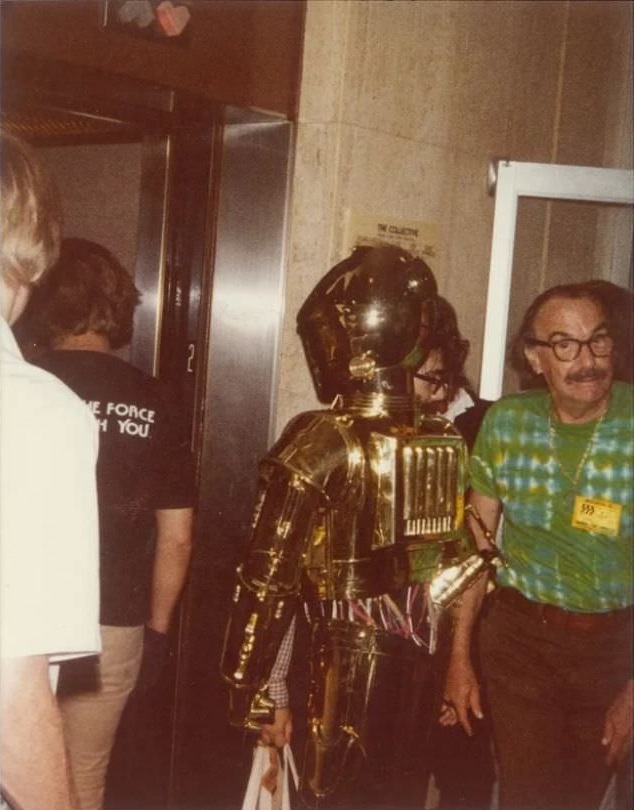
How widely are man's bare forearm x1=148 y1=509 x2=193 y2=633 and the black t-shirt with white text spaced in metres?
0.04

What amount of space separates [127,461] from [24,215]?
0.94 metres

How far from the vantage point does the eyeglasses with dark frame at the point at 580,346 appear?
2170 millimetres

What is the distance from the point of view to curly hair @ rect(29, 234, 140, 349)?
2055mm

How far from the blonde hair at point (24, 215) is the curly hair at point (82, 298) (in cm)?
84

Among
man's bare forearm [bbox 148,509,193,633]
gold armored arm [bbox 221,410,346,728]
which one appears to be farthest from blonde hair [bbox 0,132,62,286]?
man's bare forearm [bbox 148,509,193,633]

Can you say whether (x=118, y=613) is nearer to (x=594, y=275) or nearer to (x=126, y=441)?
(x=126, y=441)

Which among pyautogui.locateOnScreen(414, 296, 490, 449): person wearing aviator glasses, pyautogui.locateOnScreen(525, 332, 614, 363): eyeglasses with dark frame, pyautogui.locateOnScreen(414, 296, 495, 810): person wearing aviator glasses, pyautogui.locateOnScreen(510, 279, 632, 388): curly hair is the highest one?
pyautogui.locateOnScreen(510, 279, 632, 388): curly hair

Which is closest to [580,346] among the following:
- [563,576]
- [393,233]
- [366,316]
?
[563,576]

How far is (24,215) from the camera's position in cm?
120

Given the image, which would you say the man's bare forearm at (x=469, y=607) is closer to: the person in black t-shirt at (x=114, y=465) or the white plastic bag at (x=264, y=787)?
the white plastic bag at (x=264, y=787)

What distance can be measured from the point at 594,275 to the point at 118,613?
A: 1.94 m

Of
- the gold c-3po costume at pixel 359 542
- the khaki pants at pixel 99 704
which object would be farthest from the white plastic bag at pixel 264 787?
the khaki pants at pixel 99 704

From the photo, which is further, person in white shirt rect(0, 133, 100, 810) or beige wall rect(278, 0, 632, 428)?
beige wall rect(278, 0, 632, 428)

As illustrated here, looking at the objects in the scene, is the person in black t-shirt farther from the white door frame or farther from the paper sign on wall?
the white door frame
